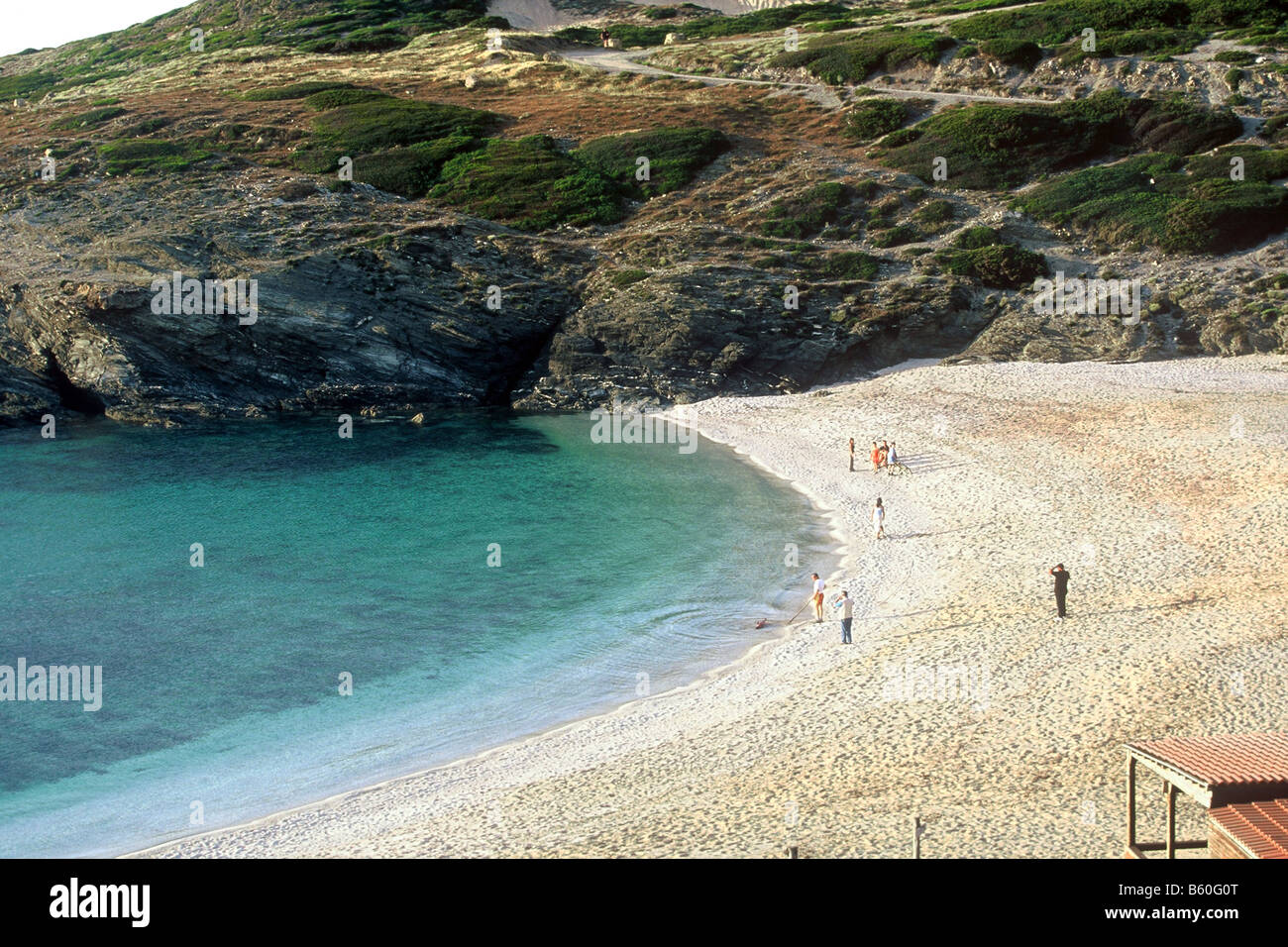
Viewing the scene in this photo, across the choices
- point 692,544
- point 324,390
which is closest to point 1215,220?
point 692,544

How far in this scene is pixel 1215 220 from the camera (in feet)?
184

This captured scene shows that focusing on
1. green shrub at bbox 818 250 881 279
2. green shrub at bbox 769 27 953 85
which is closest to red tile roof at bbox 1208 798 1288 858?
green shrub at bbox 818 250 881 279

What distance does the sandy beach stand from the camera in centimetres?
1761

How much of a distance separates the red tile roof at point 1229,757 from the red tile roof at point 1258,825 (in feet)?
0.90

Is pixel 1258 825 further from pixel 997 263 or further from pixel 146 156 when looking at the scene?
pixel 146 156

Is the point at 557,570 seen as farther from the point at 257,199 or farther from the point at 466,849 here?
the point at 257,199

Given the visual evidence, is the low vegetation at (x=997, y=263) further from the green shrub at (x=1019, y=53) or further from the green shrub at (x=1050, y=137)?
the green shrub at (x=1019, y=53)

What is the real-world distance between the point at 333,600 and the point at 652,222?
131ft

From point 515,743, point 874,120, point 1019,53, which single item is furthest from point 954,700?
point 1019,53

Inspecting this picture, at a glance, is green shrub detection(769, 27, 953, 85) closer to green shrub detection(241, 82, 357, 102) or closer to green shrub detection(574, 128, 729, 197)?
green shrub detection(574, 128, 729, 197)

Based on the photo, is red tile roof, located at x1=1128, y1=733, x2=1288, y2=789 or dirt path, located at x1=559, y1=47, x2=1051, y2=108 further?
dirt path, located at x1=559, y1=47, x2=1051, y2=108

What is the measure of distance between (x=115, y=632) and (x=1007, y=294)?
148 ft

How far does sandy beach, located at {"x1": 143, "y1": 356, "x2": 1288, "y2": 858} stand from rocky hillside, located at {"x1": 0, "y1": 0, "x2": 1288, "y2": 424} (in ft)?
60.3

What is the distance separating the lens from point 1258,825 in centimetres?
1294
